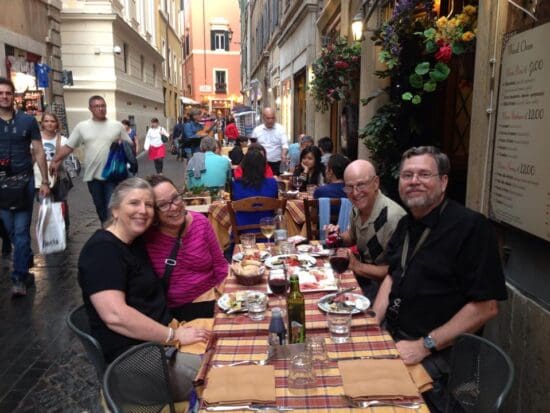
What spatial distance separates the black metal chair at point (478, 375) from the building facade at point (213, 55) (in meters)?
51.6

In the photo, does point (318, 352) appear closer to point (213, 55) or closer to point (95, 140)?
point (95, 140)

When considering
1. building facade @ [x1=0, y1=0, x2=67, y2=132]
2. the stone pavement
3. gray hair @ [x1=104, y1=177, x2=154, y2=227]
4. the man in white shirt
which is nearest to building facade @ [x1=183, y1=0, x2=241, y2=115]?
building facade @ [x1=0, y1=0, x2=67, y2=132]

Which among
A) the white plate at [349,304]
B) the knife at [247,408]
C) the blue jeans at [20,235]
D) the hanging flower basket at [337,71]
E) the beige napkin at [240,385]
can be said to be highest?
the hanging flower basket at [337,71]

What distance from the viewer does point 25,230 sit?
5.24 m

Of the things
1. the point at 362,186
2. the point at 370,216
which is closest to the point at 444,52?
the point at 362,186

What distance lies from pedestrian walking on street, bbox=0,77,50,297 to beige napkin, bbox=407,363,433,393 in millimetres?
4255

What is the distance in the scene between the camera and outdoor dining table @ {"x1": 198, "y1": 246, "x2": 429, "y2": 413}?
1688mm

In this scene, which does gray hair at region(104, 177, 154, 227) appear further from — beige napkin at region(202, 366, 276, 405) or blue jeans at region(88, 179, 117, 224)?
blue jeans at region(88, 179, 117, 224)

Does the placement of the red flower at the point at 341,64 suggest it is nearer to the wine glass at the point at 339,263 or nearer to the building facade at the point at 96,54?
the wine glass at the point at 339,263

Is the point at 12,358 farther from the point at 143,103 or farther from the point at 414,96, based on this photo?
the point at 143,103

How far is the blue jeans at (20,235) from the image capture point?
202 inches

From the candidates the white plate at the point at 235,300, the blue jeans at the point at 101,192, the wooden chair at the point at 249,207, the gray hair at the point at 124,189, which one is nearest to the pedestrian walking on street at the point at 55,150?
the blue jeans at the point at 101,192

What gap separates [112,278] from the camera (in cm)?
241

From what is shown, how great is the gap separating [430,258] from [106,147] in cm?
496
